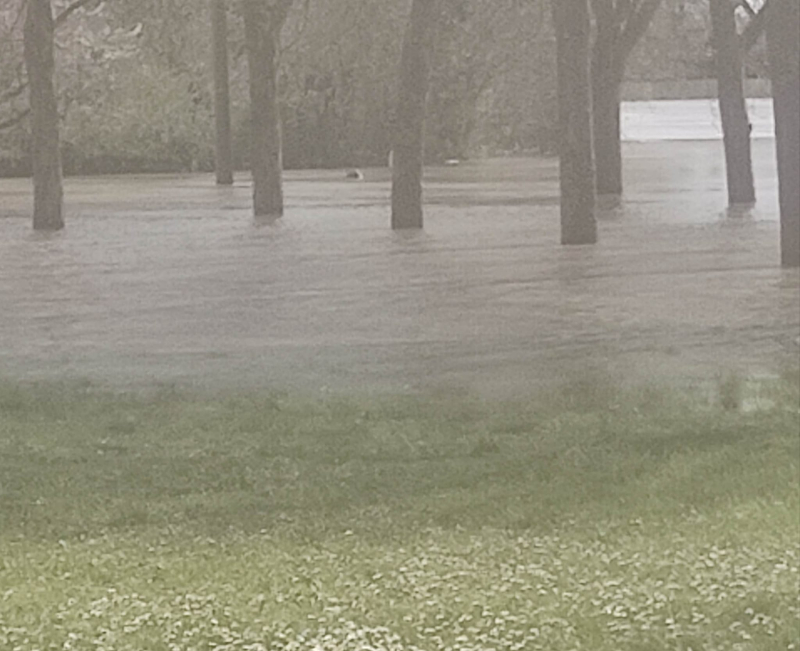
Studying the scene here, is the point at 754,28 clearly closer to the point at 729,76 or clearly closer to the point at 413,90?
the point at 729,76

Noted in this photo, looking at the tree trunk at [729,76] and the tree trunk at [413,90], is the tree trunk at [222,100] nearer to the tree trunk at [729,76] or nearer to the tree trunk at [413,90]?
the tree trunk at [413,90]

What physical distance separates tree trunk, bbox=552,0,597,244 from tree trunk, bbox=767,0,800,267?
1.34ft

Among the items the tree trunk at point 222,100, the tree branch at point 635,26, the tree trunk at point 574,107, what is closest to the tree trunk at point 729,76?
the tree branch at point 635,26

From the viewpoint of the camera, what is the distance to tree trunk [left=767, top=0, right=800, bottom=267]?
3.76 m

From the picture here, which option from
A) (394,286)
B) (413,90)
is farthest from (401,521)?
(413,90)

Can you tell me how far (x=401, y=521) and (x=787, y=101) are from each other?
1.30m

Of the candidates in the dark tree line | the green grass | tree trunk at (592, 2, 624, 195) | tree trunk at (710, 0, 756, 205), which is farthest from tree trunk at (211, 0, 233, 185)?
tree trunk at (710, 0, 756, 205)

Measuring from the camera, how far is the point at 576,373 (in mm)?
3594

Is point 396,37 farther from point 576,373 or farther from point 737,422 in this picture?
point 737,422

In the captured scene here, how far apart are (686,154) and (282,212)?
987 mm

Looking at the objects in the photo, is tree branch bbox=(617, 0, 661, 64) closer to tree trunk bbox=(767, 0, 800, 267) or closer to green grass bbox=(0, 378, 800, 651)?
tree trunk bbox=(767, 0, 800, 267)

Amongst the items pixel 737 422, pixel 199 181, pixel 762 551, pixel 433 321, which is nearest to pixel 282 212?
pixel 199 181

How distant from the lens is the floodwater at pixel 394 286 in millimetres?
3604

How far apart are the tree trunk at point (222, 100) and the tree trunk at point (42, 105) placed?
0.35m
